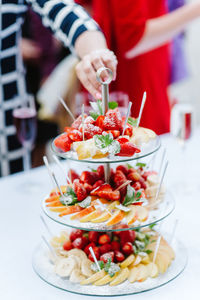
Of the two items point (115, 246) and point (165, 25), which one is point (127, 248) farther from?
point (165, 25)

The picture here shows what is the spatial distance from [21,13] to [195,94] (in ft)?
13.6

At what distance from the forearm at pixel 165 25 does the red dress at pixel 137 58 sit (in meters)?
0.05

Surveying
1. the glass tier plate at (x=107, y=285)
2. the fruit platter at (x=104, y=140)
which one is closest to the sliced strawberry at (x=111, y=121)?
the fruit platter at (x=104, y=140)

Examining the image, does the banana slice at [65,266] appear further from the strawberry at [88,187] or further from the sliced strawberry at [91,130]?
the sliced strawberry at [91,130]

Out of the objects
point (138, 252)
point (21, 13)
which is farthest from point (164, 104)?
point (138, 252)

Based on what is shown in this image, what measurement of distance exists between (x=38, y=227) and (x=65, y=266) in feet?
1.05

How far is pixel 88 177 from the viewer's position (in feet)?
4.42

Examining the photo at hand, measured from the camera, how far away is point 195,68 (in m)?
5.99

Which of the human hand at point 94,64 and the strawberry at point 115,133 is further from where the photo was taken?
the human hand at point 94,64

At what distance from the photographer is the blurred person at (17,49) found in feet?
4.86

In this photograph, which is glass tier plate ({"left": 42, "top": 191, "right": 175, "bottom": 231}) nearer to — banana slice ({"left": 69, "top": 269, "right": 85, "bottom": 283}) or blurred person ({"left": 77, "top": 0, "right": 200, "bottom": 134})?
banana slice ({"left": 69, "top": 269, "right": 85, "bottom": 283})

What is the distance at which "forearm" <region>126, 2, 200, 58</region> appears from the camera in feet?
8.34

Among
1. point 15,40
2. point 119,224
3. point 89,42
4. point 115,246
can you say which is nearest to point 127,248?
point 115,246

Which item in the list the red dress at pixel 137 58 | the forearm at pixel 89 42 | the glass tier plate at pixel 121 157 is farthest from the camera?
the red dress at pixel 137 58
